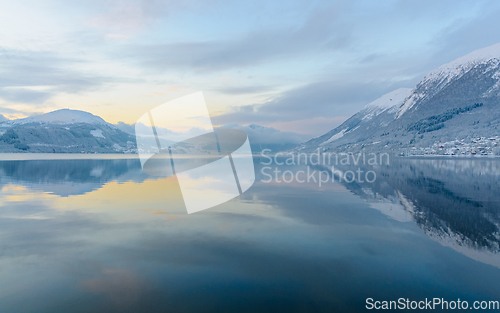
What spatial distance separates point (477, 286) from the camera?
428 inches

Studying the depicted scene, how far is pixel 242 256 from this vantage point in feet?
45.1

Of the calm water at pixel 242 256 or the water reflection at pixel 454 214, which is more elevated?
the calm water at pixel 242 256

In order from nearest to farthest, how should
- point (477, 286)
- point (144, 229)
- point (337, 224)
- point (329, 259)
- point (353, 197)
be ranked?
1. point (477, 286)
2. point (329, 259)
3. point (144, 229)
4. point (337, 224)
5. point (353, 197)

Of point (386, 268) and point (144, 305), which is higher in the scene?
point (144, 305)

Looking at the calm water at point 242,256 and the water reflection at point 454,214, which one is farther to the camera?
the water reflection at point 454,214

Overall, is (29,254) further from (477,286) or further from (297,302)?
(477,286)

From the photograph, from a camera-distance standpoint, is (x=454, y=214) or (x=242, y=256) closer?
(x=242, y=256)

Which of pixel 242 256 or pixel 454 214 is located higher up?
pixel 242 256

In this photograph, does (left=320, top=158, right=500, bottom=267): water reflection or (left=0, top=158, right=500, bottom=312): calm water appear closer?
(left=0, top=158, right=500, bottom=312): calm water

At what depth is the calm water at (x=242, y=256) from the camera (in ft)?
32.7

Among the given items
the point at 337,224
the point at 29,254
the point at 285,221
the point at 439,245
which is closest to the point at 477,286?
the point at 439,245

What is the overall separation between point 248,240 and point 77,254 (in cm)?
882

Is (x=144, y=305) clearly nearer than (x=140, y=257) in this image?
Yes

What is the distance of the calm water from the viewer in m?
9.95
